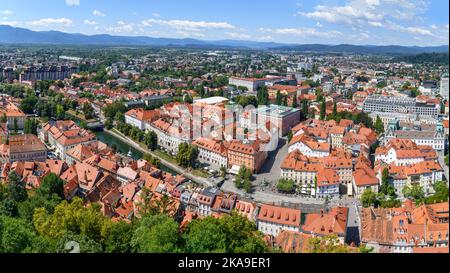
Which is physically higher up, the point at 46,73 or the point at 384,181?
the point at 46,73

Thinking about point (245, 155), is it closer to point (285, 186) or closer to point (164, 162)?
point (285, 186)

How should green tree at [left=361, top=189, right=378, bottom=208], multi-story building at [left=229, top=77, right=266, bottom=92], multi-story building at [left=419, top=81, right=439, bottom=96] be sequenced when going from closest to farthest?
green tree at [left=361, top=189, right=378, bottom=208] → multi-story building at [left=419, top=81, right=439, bottom=96] → multi-story building at [left=229, top=77, right=266, bottom=92]

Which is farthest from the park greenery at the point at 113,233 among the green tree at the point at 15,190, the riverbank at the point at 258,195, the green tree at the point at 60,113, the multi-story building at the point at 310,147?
the green tree at the point at 60,113

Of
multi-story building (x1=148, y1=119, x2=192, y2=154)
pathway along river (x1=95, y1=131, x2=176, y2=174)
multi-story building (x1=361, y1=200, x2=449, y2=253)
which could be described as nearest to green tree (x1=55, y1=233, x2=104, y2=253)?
multi-story building (x1=361, y1=200, x2=449, y2=253)

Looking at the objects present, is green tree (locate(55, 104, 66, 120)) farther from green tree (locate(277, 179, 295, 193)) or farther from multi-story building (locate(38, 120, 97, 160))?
green tree (locate(277, 179, 295, 193))

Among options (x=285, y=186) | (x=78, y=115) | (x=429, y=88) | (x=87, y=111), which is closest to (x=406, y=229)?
(x=285, y=186)

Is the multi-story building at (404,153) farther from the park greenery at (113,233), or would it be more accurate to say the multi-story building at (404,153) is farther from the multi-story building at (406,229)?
the park greenery at (113,233)
